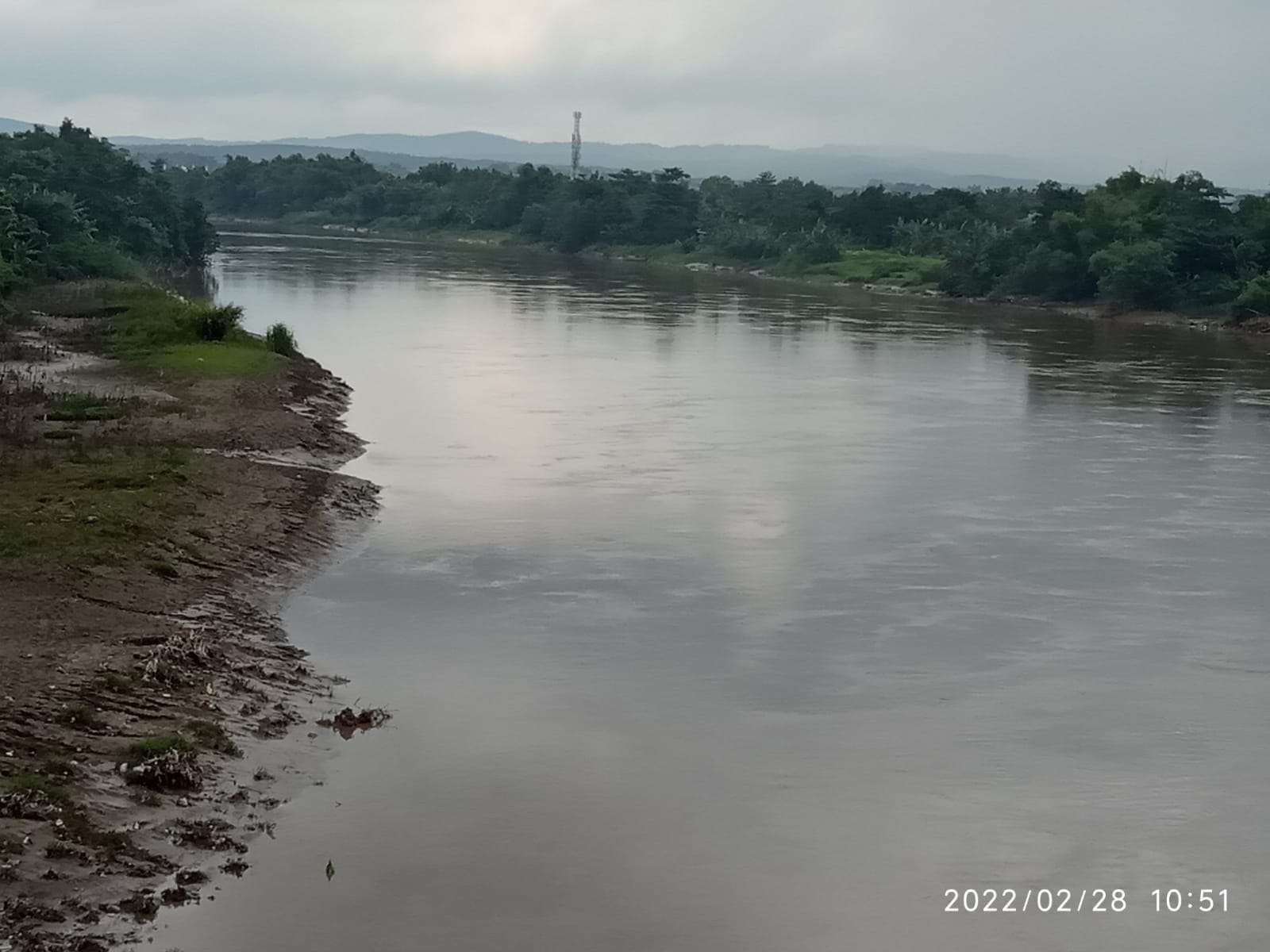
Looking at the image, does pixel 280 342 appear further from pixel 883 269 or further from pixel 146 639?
pixel 883 269

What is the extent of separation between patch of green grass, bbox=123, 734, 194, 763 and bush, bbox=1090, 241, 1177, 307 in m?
54.2

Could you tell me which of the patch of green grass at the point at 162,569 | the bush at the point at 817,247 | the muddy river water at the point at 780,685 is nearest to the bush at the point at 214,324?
the muddy river water at the point at 780,685

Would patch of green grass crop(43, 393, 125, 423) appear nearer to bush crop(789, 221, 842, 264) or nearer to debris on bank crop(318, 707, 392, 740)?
debris on bank crop(318, 707, 392, 740)

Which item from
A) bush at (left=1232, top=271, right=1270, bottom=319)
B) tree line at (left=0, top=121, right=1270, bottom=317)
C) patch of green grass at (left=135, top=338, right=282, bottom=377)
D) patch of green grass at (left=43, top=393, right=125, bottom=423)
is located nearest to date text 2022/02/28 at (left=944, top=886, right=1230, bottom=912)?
patch of green grass at (left=43, top=393, right=125, bottom=423)

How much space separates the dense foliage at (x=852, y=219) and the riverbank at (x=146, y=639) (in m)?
42.3

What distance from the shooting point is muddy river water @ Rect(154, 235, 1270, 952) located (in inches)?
439

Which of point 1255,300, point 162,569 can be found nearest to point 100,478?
point 162,569

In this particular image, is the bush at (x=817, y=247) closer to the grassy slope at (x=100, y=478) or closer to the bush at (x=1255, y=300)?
the bush at (x=1255, y=300)

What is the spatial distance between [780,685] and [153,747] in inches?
230

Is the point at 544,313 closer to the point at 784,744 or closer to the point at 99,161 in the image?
the point at 99,161

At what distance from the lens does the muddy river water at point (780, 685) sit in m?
11.1

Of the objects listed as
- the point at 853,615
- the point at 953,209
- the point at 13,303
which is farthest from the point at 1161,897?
the point at 953,209

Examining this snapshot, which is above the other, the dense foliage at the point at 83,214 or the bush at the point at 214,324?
the dense foliage at the point at 83,214

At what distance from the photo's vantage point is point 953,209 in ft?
301
